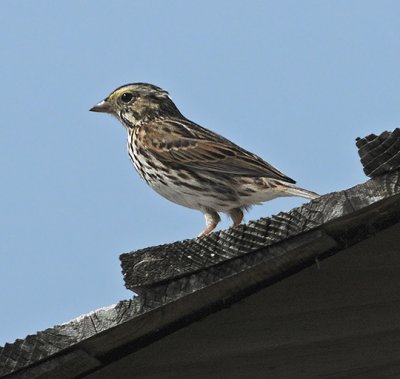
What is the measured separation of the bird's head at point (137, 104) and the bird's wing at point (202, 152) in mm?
385

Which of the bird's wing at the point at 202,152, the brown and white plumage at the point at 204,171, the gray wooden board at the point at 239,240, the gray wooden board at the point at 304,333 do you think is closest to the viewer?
the gray wooden board at the point at 239,240

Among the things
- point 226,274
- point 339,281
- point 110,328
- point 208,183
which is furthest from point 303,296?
point 208,183

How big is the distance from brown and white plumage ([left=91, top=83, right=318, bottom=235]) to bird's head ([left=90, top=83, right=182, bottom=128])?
1.05 ft

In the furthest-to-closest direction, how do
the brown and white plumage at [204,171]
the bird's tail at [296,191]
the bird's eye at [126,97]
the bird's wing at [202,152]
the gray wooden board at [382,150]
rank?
the bird's eye at [126,97] < the bird's wing at [202,152] < the brown and white plumage at [204,171] < the bird's tail at [296,191] < the gray wooden board at [382,150]

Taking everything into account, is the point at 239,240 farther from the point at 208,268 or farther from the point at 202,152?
the point at 202,152

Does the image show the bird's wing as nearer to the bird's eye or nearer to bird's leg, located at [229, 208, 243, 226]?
bird's leg, located at [229, 208, 243, 226]

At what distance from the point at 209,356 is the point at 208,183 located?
11.8ft

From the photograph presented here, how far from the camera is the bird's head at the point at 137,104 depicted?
9914 mm

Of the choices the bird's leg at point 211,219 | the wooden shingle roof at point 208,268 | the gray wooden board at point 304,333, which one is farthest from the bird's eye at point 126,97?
the wooden shingle roof at point 208,268

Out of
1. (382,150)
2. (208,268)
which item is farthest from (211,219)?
(382,150)

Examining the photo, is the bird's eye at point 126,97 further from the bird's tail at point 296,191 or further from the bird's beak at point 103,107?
the bird's tail at point 296,191

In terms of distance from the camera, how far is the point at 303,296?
15.8 feet

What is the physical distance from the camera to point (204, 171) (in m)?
8.54

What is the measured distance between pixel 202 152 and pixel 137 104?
1405mm
